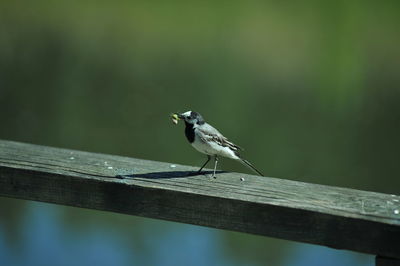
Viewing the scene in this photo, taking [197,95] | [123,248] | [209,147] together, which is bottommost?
[123,248]

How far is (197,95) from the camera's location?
37.9 ft

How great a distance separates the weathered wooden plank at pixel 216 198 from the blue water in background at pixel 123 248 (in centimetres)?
397

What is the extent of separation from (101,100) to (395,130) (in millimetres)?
4850

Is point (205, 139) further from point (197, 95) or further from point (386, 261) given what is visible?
point (197, 95)

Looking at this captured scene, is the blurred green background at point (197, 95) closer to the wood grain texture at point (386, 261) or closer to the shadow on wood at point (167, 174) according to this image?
the shadow on wood at point (167, 174)

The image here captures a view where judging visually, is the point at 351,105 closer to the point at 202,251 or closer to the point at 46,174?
the point at 202,251

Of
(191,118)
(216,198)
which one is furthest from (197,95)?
(216,198)

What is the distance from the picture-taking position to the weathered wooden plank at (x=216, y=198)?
2.49 m

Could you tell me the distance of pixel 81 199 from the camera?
9.64 feet

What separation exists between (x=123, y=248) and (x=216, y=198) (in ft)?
15.9

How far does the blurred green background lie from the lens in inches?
305

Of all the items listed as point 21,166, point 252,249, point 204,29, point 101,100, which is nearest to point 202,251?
point 252,249

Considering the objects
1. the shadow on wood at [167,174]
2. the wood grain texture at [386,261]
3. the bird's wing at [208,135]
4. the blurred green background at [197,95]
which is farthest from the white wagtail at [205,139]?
the blurred green background at [197,95]

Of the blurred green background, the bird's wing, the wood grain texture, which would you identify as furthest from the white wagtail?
the blurred green background
